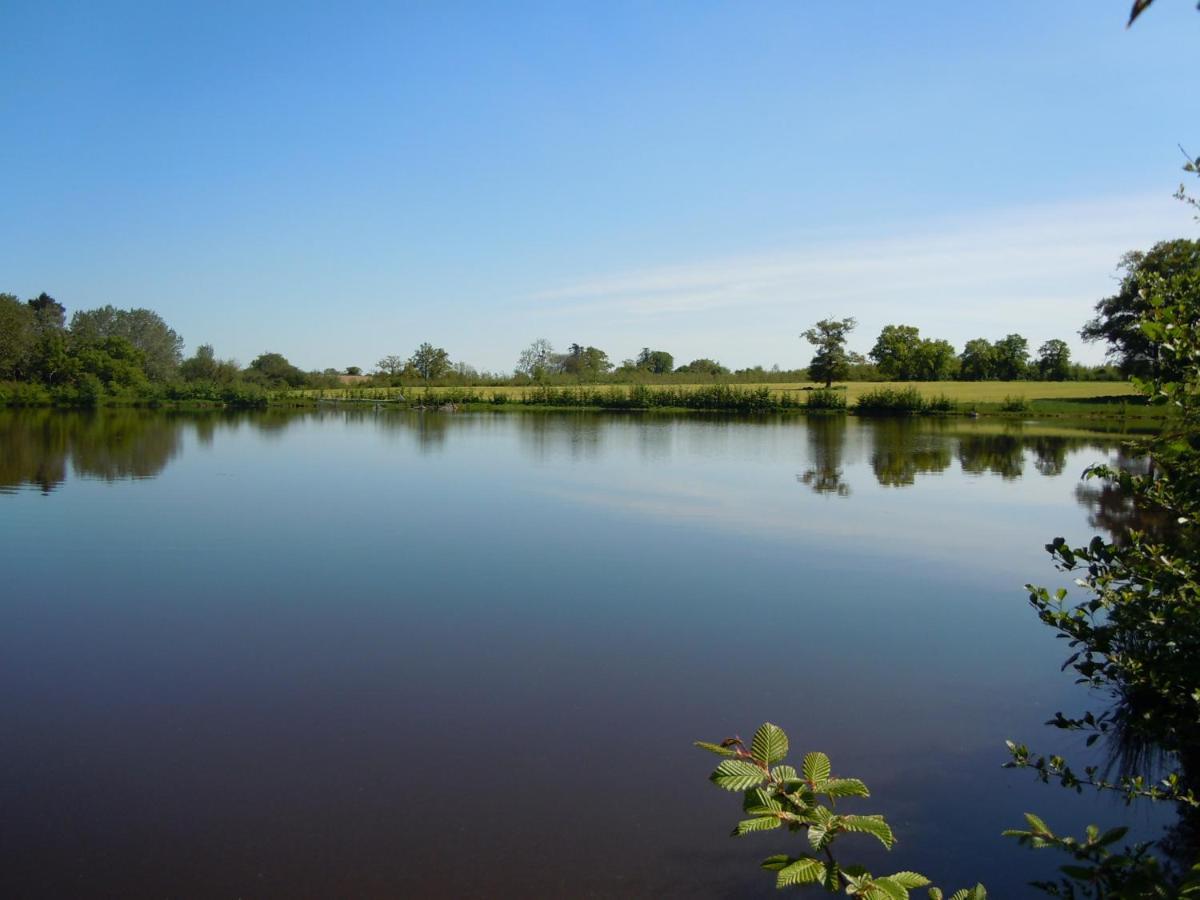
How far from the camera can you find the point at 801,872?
Result: 1.47 m

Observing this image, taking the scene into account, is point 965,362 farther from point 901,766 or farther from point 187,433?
point 901,766

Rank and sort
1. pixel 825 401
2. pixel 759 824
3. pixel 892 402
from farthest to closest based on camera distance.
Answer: pixel 825 401 < pixel 892 402 < pixel 759 824

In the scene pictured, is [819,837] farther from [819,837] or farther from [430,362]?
[430,362]

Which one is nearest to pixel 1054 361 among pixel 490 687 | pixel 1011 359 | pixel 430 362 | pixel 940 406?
pixel 1011 359

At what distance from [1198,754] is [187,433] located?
31372mm

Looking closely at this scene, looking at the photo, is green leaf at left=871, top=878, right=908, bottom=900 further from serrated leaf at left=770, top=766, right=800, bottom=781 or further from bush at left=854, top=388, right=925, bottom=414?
bush at left=854, top=388, right=925, bottom=414

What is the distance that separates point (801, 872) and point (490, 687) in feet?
15.3

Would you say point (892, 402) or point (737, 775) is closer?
point (737, 775)

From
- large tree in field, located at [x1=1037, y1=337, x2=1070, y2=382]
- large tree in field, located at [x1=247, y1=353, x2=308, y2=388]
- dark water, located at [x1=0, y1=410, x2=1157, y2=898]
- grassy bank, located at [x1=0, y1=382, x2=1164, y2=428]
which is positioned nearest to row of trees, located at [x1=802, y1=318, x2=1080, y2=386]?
large tree in field, located at [x1=1037, y1=337, x2=1070, y2=382]

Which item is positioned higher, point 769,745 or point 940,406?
point 940,406

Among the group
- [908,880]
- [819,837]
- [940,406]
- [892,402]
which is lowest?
[908,880]

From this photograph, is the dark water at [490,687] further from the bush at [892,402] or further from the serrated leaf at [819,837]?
the bush at [892,402]

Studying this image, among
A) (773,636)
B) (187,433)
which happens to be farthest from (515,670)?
(187,433)

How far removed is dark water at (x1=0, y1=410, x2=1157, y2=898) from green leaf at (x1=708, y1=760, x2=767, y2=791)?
260cm
